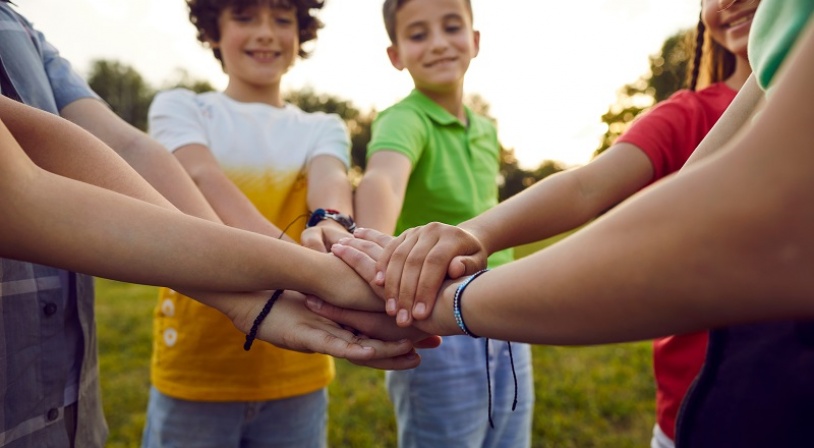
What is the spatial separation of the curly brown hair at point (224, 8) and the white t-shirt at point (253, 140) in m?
0.36

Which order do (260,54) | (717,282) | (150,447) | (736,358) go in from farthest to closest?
(260,54) → (150,447) → (736,358) → (717,282)

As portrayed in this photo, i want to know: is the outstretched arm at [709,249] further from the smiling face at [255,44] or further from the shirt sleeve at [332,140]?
the smiling face at [255,44]

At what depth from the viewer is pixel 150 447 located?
2.18 m

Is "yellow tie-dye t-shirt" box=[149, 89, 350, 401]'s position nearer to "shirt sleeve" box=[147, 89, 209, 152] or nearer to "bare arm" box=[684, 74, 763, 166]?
"shirt sleeve" box=[147, 89, 209, 152]

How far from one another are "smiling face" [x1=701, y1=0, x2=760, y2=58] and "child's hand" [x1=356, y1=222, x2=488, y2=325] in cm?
103

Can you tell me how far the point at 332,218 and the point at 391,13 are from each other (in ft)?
3.25

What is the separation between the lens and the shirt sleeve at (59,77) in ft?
6.06

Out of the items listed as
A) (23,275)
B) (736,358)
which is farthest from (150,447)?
(736,358)

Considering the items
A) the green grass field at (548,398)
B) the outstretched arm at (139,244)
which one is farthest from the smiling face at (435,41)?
the green grass field at (548,398)

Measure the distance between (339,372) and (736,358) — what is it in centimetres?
434

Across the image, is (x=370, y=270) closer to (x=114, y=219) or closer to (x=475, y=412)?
(x=114, y=219)

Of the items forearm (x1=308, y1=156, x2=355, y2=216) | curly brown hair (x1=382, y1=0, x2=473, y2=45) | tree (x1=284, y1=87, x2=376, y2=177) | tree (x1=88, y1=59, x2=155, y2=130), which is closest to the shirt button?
forearm (x1=308, y1=156, x2=355, y2=216)

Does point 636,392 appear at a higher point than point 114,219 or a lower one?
lower

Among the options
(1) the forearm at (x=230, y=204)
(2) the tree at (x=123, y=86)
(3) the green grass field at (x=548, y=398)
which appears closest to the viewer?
(1) the forearm at (x=230, y=204)
